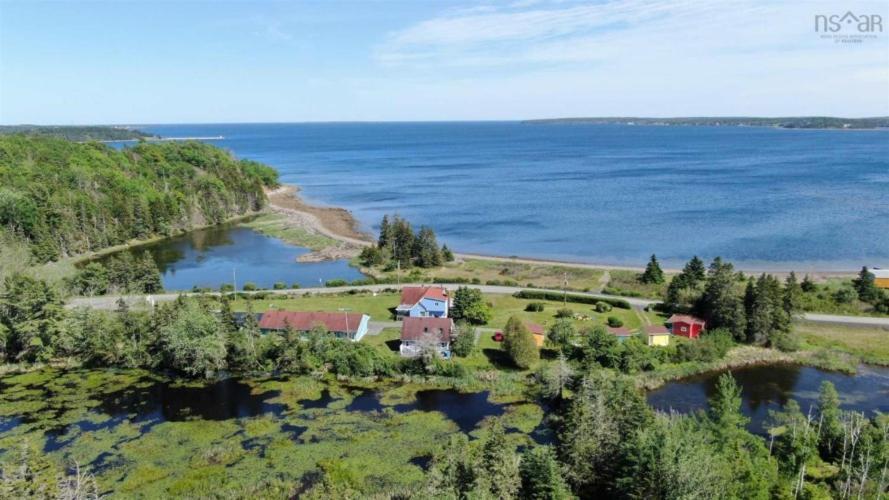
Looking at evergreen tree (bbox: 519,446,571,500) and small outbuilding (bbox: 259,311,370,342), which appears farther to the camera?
small outbuilding (bbox: 259,311,370,342)

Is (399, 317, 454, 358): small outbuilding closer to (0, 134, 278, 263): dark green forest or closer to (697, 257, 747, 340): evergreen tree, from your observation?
(697, 257, 747, 340): evergreen tree

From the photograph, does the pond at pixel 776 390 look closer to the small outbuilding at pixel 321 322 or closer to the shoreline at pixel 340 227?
the small outbuilding at pixel 321 322

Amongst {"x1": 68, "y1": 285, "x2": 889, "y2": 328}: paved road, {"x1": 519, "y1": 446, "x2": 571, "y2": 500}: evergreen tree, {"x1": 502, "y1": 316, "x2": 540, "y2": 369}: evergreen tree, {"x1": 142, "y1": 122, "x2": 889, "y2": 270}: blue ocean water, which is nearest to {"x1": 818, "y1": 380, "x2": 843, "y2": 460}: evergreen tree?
{"x1": 519, "y1": 446, "x2": 571, "y2": 500}: evergreen tree

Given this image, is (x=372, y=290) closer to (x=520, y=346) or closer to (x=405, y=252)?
(x=405, y=252)

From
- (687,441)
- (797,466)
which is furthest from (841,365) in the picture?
(687,441)

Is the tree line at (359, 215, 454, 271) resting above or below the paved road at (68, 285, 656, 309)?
above

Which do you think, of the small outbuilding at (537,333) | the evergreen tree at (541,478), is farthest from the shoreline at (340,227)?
the evergreen tree at (541,478)

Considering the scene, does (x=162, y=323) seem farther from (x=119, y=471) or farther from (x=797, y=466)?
(x=797, y=466)
